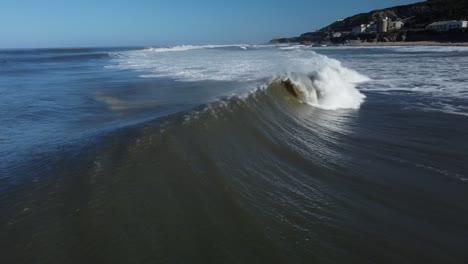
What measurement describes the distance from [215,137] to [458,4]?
135903 millimetres

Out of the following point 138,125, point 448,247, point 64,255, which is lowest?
point 448,247

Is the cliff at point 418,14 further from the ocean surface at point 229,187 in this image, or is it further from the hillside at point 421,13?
the ocean surface at point 229,187

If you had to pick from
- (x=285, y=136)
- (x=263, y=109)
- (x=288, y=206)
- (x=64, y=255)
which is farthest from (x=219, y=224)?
(x=263, y=109)

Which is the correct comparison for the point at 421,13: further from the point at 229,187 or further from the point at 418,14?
the point at 229,187

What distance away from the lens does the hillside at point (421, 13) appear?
4223 inches

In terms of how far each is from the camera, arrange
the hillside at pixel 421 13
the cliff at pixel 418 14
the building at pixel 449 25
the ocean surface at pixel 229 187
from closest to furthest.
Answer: the ocean surface at pixel 229 187, the building at pixel 449 25, the cliff at pixel 418 14, the hillside at pixel 421 13

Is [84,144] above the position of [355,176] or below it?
above

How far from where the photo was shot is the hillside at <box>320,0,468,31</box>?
10728 cm

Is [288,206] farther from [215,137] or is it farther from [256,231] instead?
[215,137]

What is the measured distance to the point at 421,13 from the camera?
405 ft

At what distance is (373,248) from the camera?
140 inches

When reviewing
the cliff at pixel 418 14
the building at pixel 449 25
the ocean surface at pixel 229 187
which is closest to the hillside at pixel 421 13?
the cliff at pixel 418 14

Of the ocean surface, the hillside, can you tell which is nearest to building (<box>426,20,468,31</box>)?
the hillside

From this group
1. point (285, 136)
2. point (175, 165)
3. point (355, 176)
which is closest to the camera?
point (175, 165)
